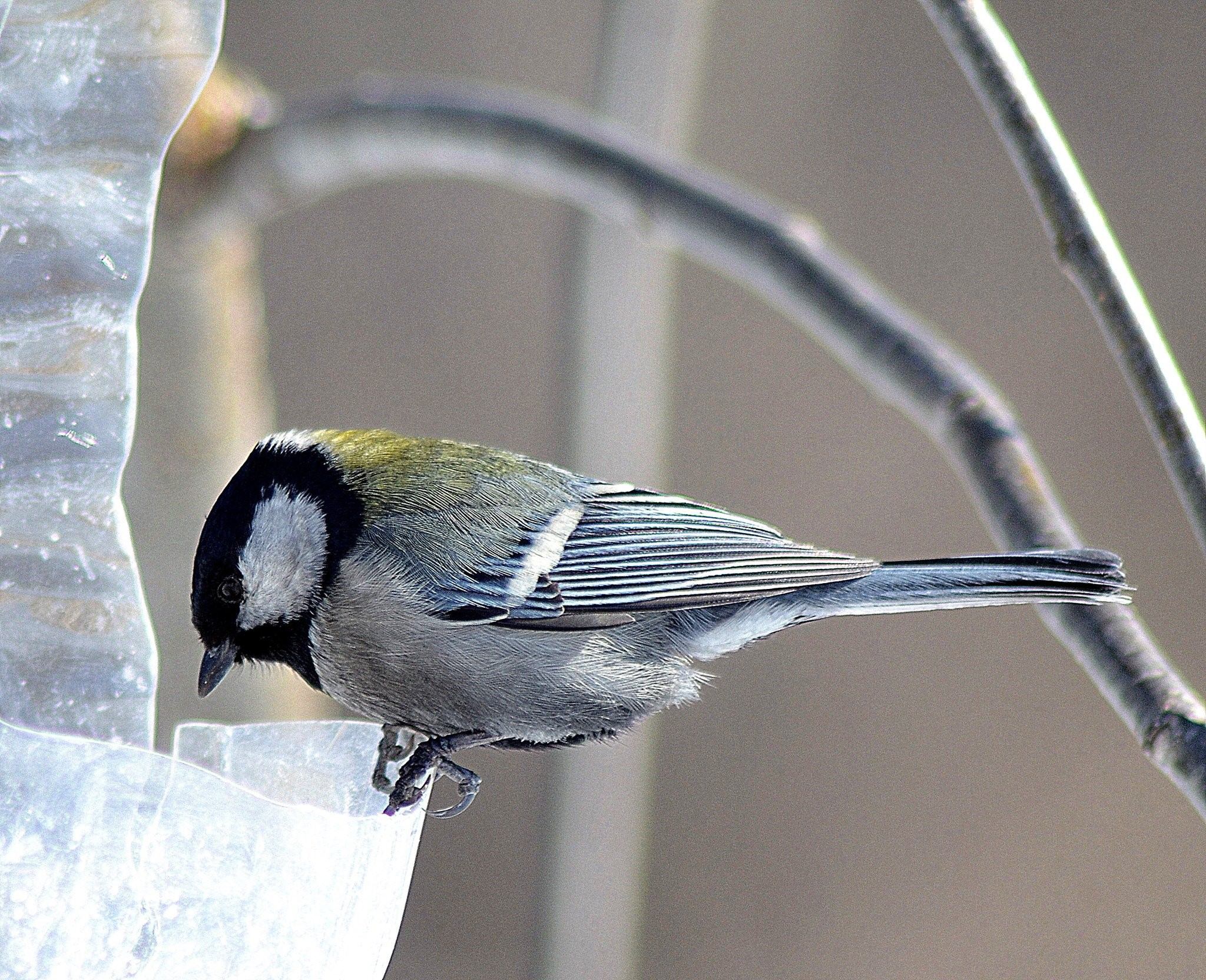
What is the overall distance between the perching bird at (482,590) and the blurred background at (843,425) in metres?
1.40

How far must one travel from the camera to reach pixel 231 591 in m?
0.72

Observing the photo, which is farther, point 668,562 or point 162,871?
point 668,562

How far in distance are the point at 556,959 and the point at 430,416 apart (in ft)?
3.49

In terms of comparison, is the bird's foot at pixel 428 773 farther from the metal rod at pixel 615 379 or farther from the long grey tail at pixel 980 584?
the metal rod at pixel 615 379

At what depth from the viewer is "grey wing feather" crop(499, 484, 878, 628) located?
748mm

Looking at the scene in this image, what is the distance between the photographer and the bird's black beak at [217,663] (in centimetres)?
72

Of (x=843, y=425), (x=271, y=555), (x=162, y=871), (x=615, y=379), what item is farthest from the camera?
(x=843, y=425)

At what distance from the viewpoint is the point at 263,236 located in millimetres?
2494

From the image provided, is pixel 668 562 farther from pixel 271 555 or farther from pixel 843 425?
pixel 843 425

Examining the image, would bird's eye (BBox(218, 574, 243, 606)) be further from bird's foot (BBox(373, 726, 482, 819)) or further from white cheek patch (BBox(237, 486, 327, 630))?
bird's foot (BBox(373, 726, 482, 819))

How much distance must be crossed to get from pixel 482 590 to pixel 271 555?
0.13 meters

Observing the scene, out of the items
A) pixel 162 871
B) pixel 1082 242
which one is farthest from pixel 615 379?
pixel 162 871

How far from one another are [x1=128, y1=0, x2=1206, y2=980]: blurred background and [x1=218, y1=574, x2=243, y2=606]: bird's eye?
1.52 meters

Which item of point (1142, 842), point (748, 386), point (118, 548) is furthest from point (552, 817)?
point (118, 548)
